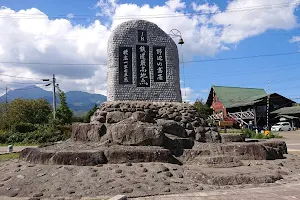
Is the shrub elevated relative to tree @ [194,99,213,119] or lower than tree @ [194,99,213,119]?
lower

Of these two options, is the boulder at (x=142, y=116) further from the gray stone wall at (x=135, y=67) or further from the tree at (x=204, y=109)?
the tree at (x=204, y=109)

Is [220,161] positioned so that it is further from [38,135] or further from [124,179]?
[38,135]

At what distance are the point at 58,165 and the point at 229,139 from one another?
6796 mm

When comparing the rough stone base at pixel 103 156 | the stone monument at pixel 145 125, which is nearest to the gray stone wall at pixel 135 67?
the stone monument at pixel 145 125

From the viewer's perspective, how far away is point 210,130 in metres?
11.3

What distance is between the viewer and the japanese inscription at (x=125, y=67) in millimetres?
11641

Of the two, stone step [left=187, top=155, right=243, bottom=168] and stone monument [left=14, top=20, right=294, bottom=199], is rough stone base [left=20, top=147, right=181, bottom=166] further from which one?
stone step [left=187, top=155, right=243, bottom=168]

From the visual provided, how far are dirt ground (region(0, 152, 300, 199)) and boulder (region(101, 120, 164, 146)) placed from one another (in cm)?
119

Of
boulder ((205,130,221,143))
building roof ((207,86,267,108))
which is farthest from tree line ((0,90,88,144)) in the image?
building roof ((207,86,267,108))

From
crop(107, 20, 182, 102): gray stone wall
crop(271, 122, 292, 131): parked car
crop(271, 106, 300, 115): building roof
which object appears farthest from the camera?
crop(271, 106, 300, 115): building roof

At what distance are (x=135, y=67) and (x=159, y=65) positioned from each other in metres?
1.06

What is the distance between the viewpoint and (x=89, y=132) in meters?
9.63

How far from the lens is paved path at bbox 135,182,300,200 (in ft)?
17.6

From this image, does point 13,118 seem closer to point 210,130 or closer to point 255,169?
point 210,130
